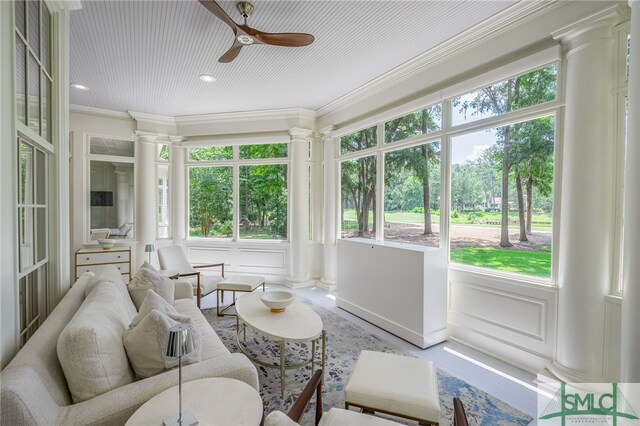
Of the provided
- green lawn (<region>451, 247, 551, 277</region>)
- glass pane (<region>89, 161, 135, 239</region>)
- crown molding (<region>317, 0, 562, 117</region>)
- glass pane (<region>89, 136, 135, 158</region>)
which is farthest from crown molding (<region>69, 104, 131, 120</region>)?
green lawn (<region>451, 247, 551, 277</region>)

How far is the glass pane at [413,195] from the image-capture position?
3.41 m

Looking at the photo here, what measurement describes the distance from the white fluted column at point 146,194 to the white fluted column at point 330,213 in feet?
10.5

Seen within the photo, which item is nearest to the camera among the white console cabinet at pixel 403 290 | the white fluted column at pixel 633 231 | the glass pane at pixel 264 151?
the white fluted column at pixel 633 231

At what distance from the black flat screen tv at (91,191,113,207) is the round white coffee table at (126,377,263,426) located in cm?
498

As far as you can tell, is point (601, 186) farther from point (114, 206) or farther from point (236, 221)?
point (114, 206)

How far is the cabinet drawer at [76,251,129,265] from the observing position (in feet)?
14.4

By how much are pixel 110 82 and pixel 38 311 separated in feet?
11.1

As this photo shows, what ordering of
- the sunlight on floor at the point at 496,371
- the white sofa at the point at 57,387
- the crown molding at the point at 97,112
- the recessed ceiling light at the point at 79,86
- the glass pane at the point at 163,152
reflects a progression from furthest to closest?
the glass pane at the point at 163,152
the crown molding at the point at 97,112
the recessed ceiling light at the point at 79,86
the sunlight on floor at the point at 496,371
the white sofa at the point at 57,387

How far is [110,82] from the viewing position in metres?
3.89

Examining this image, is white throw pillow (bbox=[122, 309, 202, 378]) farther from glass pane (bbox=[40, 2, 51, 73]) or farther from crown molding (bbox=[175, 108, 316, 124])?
crown molding (bbox=[175, 108, 316, 124])

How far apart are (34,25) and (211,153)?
3972 mm

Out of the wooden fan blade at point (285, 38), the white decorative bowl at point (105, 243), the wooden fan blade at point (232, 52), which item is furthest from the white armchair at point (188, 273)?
the wooden fan blade at point (285, 38)

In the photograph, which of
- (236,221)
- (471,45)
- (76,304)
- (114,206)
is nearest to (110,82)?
(114,206)

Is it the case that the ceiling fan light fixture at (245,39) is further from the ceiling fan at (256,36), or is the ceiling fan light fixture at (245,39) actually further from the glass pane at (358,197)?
the glass pane at (358,197)
